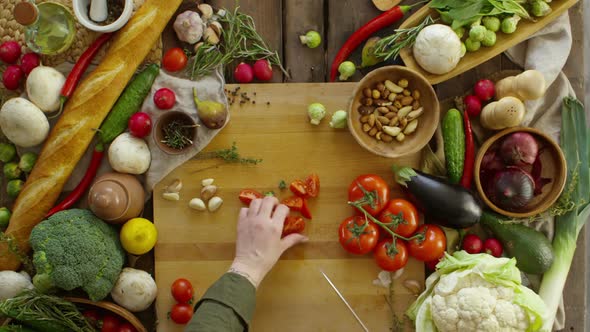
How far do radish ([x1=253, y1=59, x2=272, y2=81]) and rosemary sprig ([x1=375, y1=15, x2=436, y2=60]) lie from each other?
367mm

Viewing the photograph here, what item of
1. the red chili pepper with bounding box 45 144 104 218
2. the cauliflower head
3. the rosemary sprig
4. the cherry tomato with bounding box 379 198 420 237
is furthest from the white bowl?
the cauliflower head

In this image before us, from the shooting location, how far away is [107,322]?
1770mm

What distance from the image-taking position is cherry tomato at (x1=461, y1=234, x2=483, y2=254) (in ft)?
5.86

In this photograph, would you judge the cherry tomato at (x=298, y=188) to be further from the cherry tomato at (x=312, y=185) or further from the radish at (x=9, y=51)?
the radish at (x=9, y=51)

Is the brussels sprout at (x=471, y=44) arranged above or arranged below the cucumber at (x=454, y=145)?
above

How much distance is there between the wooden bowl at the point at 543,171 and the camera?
1.74m

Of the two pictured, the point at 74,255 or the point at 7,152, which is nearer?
the point at 74,255

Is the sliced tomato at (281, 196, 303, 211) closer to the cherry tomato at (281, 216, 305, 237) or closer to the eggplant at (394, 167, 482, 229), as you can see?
the cherry tomato at (281, 216, 305, 237)

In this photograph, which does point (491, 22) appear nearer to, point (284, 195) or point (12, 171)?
point (284, 195)

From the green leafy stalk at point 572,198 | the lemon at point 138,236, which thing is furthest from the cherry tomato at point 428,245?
the lemon at point 138,236

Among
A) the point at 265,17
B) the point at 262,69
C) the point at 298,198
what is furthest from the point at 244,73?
the point at 298,198

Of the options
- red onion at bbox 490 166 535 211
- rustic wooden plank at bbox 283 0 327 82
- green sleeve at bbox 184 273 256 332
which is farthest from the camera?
rustic wooden plank at bbox 283 0 327 82

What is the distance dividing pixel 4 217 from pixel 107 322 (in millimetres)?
497

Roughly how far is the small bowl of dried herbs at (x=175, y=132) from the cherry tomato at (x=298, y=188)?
0.36 m
